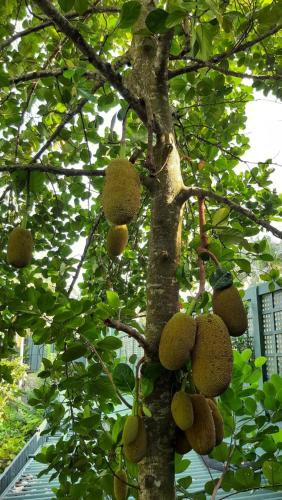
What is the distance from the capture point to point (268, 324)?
183 inches

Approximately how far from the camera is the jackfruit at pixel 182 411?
0.73 meters

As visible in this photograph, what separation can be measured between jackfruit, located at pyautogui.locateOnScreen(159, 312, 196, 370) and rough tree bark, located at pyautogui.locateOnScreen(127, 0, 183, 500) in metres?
0.07

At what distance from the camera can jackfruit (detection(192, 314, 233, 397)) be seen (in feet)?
2.41

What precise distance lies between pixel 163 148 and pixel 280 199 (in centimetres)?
114

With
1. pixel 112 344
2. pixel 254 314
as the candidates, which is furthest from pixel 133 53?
pixel 254 314

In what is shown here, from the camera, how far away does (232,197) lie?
2.08m

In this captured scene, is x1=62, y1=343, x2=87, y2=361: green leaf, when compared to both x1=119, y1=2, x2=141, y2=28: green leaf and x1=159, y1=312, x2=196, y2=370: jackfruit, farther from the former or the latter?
x1=119, y1=2, x2=141, y2=28: green leaf

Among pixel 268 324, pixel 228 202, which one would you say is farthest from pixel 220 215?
pixel 268 324

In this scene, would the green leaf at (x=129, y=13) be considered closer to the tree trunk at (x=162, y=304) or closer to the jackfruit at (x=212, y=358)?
the tree trunk at (x=162, y=304)

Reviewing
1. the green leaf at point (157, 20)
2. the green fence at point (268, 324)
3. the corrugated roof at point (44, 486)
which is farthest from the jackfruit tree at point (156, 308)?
the green fence at point (268, 324)

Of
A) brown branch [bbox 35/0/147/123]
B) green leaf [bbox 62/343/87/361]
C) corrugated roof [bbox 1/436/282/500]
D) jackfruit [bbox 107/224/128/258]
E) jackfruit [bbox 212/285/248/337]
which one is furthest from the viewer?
corrugated roof [bbox 1/436/282/500]

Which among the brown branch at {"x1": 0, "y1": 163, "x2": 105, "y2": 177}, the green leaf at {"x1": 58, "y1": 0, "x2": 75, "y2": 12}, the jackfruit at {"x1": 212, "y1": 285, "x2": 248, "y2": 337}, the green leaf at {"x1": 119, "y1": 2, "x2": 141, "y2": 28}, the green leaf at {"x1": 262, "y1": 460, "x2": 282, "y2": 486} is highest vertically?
the green leaf at {"x1": 58, "y1": 0, "x2": 75, "y2": 12}

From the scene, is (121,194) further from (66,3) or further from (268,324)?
(268,324)

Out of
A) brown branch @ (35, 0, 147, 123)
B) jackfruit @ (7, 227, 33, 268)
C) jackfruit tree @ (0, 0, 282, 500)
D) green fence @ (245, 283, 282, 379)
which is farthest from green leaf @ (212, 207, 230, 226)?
green fence @ (245, 283, 282, 379)
